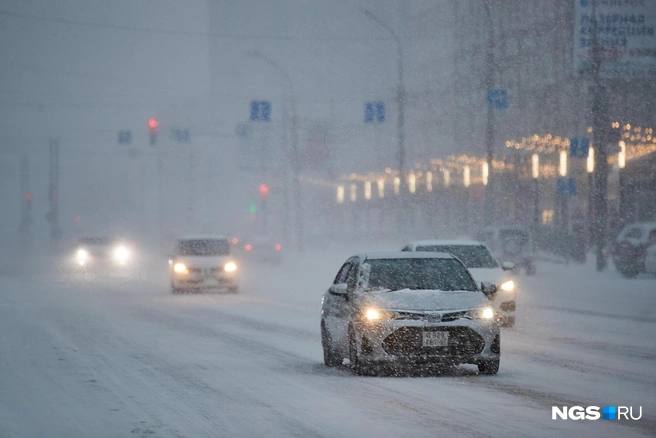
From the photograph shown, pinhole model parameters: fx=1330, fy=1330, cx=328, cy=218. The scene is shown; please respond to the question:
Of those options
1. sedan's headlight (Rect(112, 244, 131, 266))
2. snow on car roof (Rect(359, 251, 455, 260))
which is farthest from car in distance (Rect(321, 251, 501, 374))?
sedan's headlight (Rect(112, 244, 131, 266))

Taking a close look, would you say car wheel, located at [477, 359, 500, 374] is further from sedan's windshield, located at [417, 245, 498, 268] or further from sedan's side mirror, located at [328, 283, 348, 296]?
sedan's windshield, located at [417, 245, 498, 268]

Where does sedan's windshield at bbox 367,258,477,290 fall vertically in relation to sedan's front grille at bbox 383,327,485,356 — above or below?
above

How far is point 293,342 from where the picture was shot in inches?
823

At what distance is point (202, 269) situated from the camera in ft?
122

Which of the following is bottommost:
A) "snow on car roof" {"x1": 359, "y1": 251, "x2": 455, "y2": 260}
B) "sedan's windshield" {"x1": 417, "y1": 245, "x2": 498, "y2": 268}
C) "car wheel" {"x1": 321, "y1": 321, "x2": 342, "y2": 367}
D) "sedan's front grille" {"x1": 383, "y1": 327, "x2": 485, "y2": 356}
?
"car wheel" {"x1": 321, "y1": 321, "x2": 342, "y2": 367}

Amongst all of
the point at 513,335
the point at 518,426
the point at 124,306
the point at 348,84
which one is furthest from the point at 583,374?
the point at 348,84

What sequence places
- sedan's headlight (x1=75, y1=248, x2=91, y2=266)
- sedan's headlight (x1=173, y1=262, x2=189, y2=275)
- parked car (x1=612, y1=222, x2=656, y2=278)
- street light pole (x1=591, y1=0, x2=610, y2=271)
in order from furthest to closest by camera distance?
sedan's headlight (x1=75, y1=248, x2=91, y2=266), street light pole (x1=591, y1=0, x2=610, y2=271), parked car (x1=612, y1=222, x2=656, y2=278), sedan's headlight (x1=173, y1=262, x2=189, y2=275)

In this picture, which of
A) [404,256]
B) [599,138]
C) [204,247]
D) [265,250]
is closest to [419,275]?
[404,256]

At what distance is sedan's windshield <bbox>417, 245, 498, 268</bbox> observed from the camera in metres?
23.9

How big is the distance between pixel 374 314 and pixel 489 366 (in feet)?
4.76

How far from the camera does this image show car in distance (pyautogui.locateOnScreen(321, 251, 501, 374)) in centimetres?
1477

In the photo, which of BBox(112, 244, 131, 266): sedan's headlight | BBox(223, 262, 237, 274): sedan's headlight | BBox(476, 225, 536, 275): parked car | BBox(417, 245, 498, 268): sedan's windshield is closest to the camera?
BBox(417, 245, 498, 268): sedan's windshield

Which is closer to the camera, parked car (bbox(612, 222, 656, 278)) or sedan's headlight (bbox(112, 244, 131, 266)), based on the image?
parked car (bbox(612, 222, 656, 278))

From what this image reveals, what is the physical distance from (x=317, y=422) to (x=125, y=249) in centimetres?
5394
